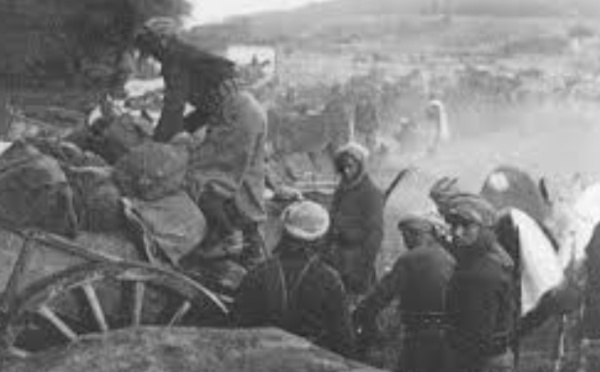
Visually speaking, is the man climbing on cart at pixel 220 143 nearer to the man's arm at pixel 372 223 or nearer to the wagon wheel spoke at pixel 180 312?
the wagon wheel spoke at pixel 180 312

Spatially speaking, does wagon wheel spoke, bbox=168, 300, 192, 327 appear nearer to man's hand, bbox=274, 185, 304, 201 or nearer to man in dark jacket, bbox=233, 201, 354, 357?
man in dark jacket, bbox=233, 201, 354, 357

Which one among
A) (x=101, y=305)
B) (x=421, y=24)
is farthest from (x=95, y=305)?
(x=421, y=24)

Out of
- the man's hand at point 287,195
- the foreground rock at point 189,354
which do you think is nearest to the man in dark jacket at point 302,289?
the foreground rock at point 189,354

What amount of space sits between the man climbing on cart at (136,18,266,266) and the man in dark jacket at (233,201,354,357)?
1569mm

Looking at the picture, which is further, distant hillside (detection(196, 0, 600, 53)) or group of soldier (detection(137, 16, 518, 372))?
distant hillside (detection(196, 0, 600, 53))

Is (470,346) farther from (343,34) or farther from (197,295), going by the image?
(343,34)

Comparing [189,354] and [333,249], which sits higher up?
[189,354]

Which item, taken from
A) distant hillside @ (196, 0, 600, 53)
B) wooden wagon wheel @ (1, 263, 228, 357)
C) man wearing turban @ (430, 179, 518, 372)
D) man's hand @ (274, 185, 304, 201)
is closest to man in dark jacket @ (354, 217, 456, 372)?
man wearing turban @ (430, 179, 518, 372)

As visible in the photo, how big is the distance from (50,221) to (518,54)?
38566 millimetres

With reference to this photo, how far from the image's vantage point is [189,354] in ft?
21.9

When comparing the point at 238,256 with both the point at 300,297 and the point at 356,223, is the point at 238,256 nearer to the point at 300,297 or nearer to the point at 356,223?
the point at 356,223

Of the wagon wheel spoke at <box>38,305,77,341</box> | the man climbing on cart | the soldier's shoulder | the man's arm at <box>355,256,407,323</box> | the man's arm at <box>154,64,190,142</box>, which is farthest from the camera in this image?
the man's arm at <box>154,64,190,142</box>

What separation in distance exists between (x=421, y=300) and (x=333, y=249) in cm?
227

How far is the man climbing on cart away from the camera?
8648 mm
